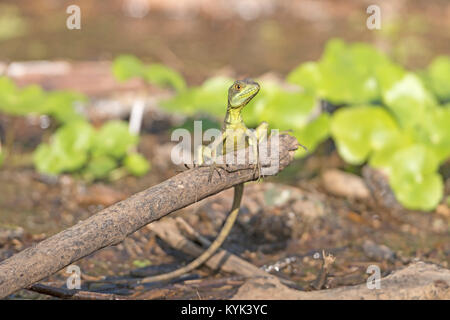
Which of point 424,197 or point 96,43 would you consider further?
point 96,43

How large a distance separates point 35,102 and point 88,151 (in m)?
0.58

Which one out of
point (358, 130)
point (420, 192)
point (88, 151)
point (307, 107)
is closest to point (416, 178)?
point (420, 192)

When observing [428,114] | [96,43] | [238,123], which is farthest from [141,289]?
[96,43]

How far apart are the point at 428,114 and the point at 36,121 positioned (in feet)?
12.7

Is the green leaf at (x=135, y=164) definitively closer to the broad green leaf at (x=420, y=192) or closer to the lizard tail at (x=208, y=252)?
the lizard tail at (x=208, y=252)

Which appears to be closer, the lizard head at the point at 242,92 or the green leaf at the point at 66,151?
the lizard head at the point at 242,92

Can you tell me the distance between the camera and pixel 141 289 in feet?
11.0

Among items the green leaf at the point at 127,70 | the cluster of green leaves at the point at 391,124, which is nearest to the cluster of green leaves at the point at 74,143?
the green leaf at the point at 127,70

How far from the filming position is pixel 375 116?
4762 mm

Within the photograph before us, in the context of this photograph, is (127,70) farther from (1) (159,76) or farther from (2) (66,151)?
(2) (66,151)

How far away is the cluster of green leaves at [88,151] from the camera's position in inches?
196

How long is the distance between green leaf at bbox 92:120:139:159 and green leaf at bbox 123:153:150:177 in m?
0.11
